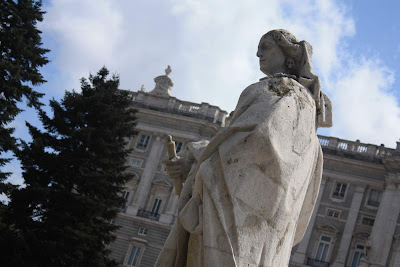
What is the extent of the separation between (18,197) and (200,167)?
18329 millimetres

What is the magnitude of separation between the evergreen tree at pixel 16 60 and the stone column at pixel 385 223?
24342 millimetres

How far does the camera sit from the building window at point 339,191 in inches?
1617

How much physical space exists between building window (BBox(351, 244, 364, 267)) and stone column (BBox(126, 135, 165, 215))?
1402 centimetres

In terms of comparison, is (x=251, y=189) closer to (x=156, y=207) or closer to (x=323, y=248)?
(x=323, y=248)

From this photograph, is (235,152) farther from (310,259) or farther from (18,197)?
(310,259)

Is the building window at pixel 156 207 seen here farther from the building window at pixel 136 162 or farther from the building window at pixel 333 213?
the building window at pixel 333 213

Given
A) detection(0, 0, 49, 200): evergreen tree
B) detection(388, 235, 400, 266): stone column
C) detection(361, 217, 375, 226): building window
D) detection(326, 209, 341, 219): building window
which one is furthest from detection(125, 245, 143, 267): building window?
detection(0, 0, 49, 200): evergreen tree

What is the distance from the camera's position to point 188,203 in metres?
3.07

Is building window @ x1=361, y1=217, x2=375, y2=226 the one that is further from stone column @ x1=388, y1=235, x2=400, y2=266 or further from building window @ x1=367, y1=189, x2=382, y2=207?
stone column @ x1=388, y1=235, x2=400, y2=266

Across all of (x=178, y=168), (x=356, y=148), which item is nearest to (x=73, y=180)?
(x=178, y=168)

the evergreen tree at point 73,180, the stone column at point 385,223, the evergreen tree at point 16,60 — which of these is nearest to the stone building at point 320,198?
the stone column at point 385,223

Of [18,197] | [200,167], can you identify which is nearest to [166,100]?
[18,197]

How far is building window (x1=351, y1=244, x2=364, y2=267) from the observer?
128ft

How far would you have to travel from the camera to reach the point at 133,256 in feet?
138
